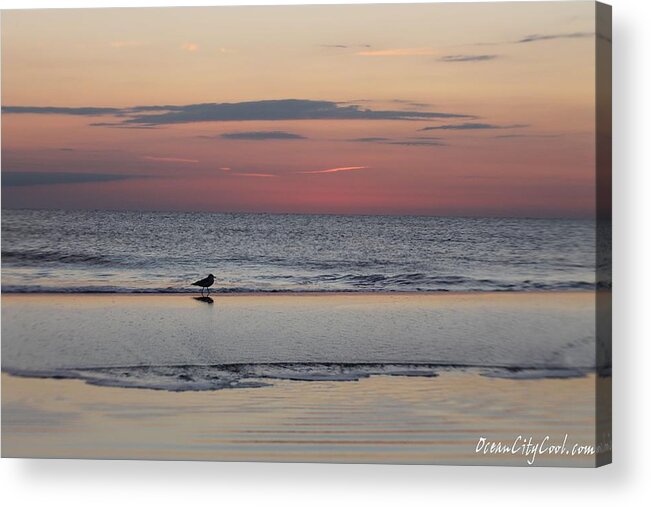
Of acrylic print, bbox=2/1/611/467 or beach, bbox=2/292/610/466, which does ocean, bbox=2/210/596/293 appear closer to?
acrylic print, bbox=2/1/611/467

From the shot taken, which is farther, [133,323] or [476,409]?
[133,323]

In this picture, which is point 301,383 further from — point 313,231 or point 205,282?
point 313,231

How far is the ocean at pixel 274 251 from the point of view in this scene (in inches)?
305

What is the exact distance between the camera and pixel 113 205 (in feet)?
26.5

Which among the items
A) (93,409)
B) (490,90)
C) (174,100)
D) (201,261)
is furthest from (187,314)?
(490,90)

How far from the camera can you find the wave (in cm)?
766

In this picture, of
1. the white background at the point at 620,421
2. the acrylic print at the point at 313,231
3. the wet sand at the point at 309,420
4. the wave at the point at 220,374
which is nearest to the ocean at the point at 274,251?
the acrylic print at the point at 313,231

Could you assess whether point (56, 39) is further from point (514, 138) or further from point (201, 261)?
point (514, 138)

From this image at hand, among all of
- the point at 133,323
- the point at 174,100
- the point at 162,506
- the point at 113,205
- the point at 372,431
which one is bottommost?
the point at 162,506

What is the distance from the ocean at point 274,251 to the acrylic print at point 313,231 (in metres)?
0.02

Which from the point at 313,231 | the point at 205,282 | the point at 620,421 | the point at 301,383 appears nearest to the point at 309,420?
the point at 301,383

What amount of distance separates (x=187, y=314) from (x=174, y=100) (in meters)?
1.46

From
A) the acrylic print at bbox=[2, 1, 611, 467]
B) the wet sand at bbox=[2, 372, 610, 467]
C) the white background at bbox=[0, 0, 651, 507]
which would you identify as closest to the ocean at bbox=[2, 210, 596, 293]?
the acrylic print at bbox=[2, 1, 611, 467]

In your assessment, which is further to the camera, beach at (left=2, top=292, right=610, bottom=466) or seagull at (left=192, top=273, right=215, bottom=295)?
seagull at (left=192, top=273, right=215, bottom=295)
